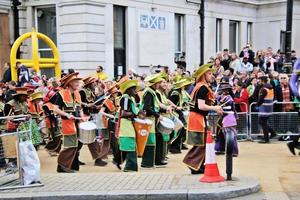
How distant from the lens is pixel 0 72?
22688mm

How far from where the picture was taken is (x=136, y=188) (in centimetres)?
839

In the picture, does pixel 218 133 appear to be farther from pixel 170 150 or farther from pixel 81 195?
pixel 81 195

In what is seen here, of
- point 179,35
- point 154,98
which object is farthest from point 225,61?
point 154,98

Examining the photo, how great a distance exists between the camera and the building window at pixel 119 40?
75.6 feet

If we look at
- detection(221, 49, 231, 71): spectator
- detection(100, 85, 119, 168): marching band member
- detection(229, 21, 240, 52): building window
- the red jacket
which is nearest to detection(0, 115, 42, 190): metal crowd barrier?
detection(100, 85, 119, 168): marching band member

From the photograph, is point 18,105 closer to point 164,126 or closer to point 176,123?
point 164,126

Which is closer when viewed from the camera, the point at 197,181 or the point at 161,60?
the point at 197,181

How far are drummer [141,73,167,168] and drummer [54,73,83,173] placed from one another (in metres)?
1.37

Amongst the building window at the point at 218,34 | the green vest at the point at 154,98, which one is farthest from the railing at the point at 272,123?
the building window at the point at 218,34

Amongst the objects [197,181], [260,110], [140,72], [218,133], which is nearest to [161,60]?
[140,72]

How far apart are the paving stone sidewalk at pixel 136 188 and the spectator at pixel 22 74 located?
7562 millimetres

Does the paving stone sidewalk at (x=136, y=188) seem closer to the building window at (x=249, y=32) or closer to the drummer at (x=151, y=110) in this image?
the drummer at (x=151, y=110)

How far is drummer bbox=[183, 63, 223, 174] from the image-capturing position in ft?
29.7

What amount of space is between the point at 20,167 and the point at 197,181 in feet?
9.78
